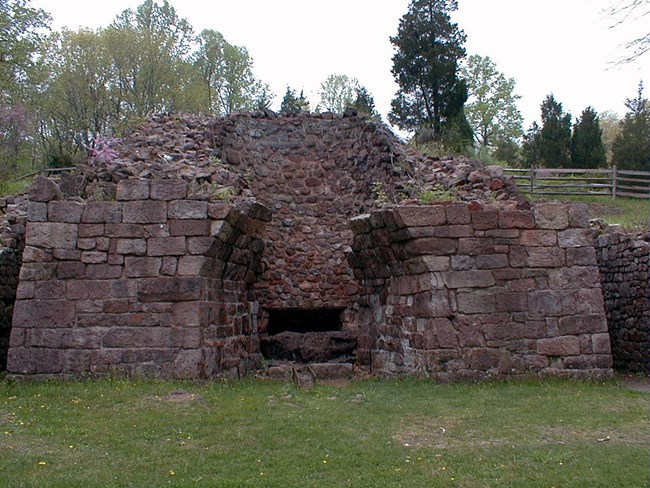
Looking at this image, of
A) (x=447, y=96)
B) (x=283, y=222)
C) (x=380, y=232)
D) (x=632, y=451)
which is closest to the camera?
(x=632, y=451)

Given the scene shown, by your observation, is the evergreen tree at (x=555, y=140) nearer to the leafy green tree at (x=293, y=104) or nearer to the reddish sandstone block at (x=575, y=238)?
the leafy green tree at (x=293, y=104)

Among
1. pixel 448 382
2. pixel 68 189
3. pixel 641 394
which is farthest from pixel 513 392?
pixel 68 189

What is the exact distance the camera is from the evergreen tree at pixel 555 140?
30422 mm

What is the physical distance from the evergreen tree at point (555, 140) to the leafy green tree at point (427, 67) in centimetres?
431

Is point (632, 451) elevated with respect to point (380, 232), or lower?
lower

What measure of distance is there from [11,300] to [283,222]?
529 centimetres

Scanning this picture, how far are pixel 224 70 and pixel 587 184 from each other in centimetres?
2495

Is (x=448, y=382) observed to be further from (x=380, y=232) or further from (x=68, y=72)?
(x=68, y=72)

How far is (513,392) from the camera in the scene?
27.3 feet

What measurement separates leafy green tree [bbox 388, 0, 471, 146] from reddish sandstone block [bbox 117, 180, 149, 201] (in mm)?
22977

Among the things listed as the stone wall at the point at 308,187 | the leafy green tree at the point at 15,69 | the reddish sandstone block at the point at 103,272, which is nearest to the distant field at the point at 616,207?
the stone wall at the point at 308,187

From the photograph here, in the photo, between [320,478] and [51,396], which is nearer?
[320,478]

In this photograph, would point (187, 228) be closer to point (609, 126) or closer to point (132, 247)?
point (132, 247)

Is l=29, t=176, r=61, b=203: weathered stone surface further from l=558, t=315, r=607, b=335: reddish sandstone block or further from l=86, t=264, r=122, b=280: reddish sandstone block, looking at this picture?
l=558, t=315, r=607, b=335: reddish sandstone block
